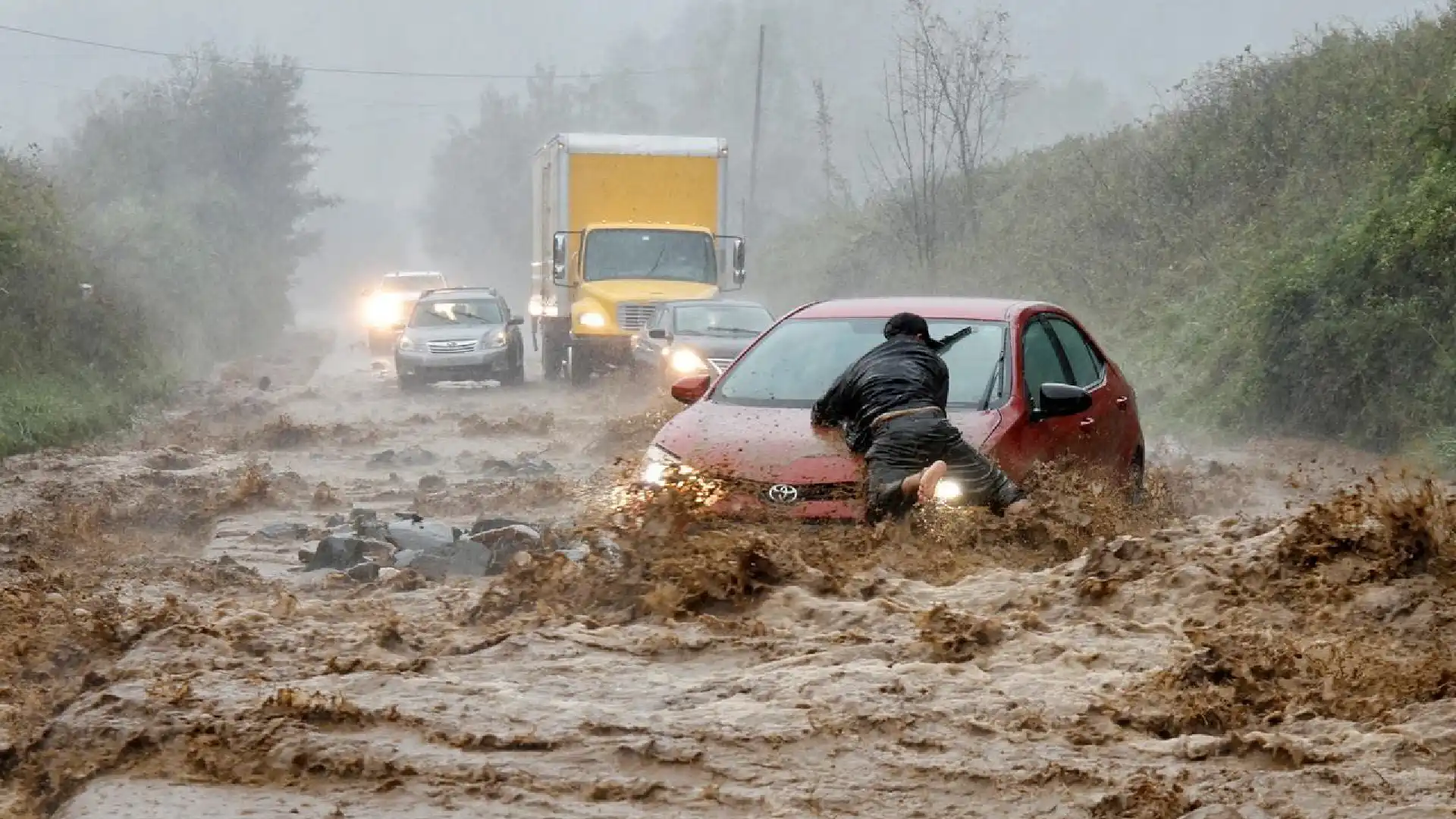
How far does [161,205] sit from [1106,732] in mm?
42216

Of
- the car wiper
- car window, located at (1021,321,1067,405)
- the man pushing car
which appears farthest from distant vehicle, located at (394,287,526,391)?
the man pushing car

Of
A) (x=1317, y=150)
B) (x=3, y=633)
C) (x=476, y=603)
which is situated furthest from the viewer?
(x=1317, y=150)

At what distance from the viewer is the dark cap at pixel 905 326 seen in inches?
347

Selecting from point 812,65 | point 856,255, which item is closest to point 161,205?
point 856,255

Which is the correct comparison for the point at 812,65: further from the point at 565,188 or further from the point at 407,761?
the point at 407,761

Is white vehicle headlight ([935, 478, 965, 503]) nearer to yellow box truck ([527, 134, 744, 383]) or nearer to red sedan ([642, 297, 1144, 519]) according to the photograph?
red sedan ([642, 297, 1144, 519])

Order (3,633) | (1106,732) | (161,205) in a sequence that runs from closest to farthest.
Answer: (1106,732) < (3,633) < (161,205)

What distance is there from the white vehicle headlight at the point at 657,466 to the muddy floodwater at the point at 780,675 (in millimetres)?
327

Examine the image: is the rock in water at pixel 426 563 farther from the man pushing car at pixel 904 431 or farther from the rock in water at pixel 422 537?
Result: the man pushing car at pixel 904 431

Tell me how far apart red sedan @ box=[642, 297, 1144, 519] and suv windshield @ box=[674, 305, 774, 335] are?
39.0ft

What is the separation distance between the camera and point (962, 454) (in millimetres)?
8305

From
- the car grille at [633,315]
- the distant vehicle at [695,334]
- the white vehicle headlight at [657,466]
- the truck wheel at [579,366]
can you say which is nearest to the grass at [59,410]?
the truck wheel at [579,366]

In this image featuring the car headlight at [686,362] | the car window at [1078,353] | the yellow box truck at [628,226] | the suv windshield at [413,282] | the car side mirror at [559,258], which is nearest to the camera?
the car window at [1078,353]

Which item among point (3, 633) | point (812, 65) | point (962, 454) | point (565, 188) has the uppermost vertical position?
point (812, 65)
